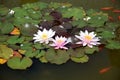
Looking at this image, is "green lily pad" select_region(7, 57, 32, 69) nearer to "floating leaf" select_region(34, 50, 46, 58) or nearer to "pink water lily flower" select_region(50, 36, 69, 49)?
"floating leaf" select_region(34, 50, 46, 58)

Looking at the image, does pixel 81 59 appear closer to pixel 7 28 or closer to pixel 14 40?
pixel 14 40

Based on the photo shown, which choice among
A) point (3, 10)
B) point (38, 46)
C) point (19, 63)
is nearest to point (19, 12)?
point (3, 10)

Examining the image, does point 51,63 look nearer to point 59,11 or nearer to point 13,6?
point 59,11

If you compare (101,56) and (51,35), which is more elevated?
(51,35)

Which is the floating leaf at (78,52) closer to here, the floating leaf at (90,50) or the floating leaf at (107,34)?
the floating leaf at (90,50)

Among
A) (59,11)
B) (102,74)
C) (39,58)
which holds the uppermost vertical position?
(59,11)

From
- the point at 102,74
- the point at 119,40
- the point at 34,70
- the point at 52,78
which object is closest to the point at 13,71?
the point at 34,70

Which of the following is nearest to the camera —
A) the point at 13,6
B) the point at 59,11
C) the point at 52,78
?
the point at 52,78
